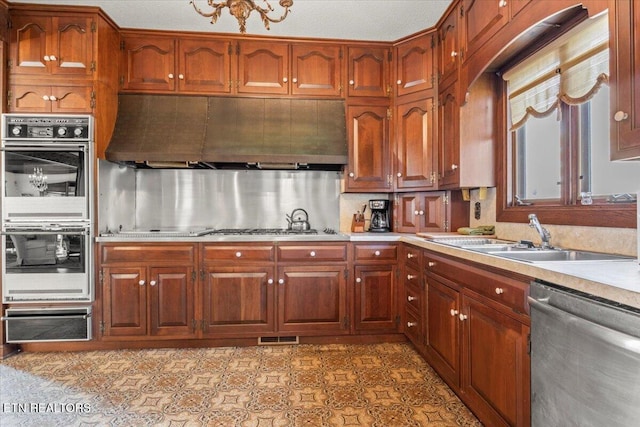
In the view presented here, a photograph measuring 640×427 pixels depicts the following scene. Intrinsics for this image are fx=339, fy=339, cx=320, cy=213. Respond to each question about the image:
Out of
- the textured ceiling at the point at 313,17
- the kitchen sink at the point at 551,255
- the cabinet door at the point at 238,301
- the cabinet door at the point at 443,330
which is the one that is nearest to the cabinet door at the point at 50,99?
the textured ceiling at the point at 313,17

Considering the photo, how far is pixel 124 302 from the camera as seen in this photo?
2.71m

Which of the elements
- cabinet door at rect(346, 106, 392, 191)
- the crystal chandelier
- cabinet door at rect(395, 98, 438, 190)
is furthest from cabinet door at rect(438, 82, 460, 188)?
the crystal chandelier

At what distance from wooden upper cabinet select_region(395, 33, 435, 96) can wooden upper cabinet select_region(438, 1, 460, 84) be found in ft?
0.34

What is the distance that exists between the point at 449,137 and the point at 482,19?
825mm

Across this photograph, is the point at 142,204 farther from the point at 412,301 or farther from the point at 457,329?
the point at 457,329

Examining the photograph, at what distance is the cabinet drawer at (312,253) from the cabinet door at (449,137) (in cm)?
100

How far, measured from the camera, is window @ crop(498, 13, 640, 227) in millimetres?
1663

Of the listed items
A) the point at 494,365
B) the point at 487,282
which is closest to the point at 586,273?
the point at 487,282

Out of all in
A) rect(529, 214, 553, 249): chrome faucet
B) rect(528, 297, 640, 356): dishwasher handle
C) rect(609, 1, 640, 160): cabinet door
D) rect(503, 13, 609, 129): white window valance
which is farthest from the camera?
rect(529, 214, 553, 249): chrome faucet

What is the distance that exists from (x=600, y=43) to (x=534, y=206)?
0.95 meters

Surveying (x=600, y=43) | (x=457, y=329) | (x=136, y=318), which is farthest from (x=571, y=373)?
(x=136, y=318)

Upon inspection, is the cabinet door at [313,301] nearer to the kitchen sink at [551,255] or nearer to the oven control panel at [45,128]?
the kitchen sink at [551,255]

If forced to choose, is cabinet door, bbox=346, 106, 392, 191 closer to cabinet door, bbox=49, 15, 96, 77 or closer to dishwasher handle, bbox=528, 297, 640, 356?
dishwasher handle, bbox=528, 297, 640, 356

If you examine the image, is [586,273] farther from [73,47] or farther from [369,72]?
[73,47]
